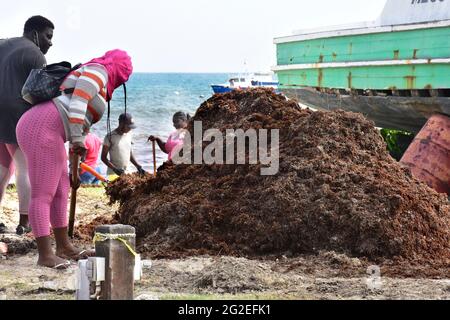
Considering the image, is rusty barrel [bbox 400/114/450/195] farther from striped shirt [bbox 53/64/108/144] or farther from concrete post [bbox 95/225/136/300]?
concrete post [bbox 95/225/136/300]

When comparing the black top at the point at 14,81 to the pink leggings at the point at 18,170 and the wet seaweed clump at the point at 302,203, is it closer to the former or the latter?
the pink leggings at the point at 18,170

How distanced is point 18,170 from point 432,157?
6283mm

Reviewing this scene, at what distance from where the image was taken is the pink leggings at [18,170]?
8.30 metres

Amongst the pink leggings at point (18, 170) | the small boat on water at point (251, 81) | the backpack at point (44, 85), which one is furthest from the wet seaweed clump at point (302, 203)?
the small boat on water at point (251, 81)

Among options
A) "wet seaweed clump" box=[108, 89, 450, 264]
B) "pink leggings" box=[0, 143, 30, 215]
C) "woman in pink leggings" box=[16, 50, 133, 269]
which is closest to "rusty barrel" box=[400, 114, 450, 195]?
"wet seaweed clump" box=[108, 89, 450, 264]

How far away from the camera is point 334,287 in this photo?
19.5 ft

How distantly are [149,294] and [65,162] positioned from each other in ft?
5.55

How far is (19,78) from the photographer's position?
8.27m

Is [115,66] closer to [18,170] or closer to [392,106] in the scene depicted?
[18,170]

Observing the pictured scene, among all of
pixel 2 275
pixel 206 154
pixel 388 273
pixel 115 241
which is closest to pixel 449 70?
pixel 206 154

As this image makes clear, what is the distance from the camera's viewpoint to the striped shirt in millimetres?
6543

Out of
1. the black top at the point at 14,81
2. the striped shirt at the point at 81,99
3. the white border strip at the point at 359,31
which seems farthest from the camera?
the white border strip at the point at 359,31

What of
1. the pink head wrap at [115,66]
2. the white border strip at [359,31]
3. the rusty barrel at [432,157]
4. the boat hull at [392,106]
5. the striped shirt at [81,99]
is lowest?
the rusty barrel at [432,157]

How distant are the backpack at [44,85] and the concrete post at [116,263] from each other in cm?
222
